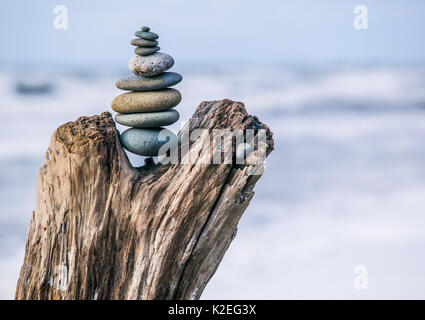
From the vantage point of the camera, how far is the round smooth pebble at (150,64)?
648 centimetres

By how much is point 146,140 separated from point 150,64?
765 mm

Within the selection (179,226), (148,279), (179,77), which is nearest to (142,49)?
(179,77)

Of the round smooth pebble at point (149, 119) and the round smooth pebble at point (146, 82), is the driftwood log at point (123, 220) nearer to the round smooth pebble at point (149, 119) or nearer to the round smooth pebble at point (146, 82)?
the round smooth pebble at point (149, 119)

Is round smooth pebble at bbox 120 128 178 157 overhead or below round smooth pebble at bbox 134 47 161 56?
below

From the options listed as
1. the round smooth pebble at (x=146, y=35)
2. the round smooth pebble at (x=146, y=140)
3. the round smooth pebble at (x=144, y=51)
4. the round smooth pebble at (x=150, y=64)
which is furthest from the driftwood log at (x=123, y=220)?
the round smooth pebble at (x=146, y=35)

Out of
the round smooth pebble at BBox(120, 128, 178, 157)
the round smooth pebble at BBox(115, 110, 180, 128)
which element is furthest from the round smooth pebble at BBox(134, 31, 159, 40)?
the round smooth pebble at BBox(120, 128, 178, 157)

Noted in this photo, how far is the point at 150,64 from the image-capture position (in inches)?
255

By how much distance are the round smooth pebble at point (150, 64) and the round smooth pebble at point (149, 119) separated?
0.41m

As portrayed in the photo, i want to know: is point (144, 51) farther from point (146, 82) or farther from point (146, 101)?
point (146, 101)

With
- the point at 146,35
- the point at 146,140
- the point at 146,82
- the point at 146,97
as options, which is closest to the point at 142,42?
the point at 146,35

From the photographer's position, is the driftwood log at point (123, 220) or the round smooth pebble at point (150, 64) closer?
the driftwood log at point (123, 220)

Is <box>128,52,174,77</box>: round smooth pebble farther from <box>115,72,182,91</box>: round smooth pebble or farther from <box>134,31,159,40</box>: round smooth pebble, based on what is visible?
<box>134,31,159,40</box>: round smooth pebble

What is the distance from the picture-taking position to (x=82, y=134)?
6.22 m

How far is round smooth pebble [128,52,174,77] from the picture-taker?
21.3 ft
